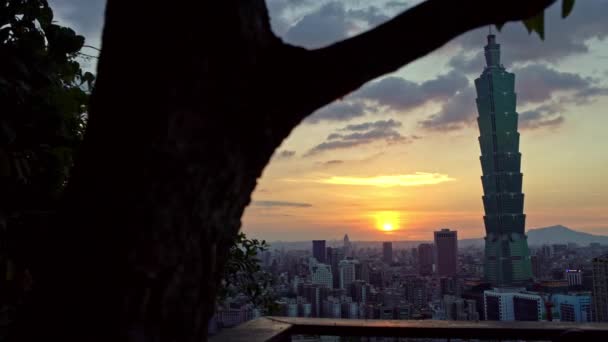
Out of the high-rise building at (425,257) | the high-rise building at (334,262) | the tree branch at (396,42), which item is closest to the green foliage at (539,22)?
the tree branch at (396,42)

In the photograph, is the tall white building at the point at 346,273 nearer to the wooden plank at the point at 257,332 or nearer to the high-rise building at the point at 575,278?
the high-rise building at the point at 575,278

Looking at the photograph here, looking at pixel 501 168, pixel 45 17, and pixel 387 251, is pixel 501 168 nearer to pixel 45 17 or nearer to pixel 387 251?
pixel 387 251

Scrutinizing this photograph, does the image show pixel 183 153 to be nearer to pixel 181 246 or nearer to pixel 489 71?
pixel 181 246

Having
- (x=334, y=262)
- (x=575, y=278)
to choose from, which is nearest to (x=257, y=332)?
(x=575, y=278)

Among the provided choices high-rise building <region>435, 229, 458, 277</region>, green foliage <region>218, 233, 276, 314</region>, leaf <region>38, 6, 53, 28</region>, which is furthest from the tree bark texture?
high-rise building <region>435, 229, 458, 277</region>

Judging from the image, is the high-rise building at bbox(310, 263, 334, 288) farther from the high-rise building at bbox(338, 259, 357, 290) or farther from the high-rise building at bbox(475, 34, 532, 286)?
the high-rise building at bbox(475, 34, 532, 286)

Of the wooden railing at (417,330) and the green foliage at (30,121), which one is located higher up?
the green foliage at (30,121)
